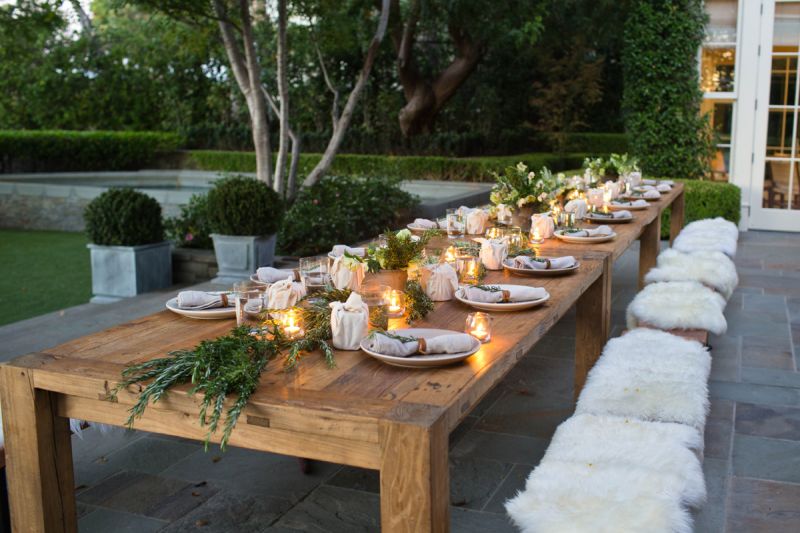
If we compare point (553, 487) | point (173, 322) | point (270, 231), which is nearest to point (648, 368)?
point (553, 487)

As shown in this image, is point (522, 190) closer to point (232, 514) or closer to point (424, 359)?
point (232, 514)

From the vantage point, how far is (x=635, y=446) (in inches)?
103

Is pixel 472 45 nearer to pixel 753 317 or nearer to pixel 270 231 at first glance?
pixel 270 231

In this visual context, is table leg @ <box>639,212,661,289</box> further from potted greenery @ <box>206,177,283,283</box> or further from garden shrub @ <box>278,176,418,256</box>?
potted greenery @ <box>206,177,283,283</box>

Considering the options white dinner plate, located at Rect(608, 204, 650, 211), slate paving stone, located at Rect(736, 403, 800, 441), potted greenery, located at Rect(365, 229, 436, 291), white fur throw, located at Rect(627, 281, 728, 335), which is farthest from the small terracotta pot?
white dinner plate, located at Rect(608, 204, 650, 211)

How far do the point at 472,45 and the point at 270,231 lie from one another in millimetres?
7377

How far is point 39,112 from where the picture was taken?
16719mm

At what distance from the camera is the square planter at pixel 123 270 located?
679 centimetres

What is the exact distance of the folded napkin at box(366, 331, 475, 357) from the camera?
2307mm

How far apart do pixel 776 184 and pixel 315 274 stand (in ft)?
26.2

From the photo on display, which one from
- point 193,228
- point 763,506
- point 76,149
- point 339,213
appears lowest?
point 763,506

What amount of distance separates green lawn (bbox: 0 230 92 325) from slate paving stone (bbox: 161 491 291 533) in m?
3.85

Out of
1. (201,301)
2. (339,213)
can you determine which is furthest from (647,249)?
(201,301)

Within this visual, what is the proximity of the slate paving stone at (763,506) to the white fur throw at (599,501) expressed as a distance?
0.75 meters
